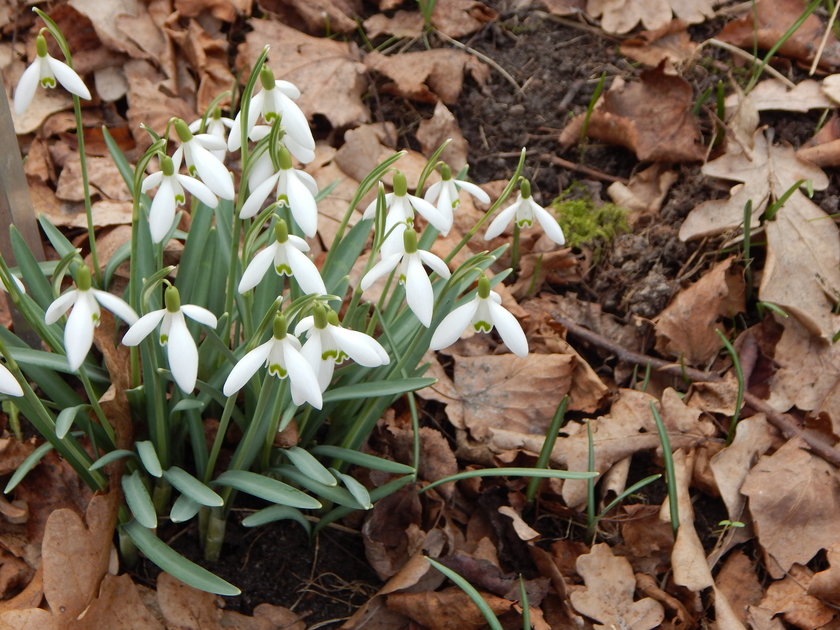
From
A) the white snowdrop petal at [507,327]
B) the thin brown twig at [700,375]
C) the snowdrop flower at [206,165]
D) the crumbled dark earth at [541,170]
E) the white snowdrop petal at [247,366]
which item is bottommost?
the thin brown twig at [700,375]

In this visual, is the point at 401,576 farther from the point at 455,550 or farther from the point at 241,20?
the point at 241,20

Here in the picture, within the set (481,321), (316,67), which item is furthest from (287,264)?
(316,67)

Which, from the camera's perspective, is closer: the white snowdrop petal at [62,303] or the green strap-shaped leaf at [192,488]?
the white snowdrop petal at [62,303]

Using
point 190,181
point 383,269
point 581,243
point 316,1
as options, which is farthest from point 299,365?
point 316,1

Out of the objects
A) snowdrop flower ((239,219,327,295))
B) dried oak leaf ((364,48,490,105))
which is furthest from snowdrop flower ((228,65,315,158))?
dried oak leaf ((364,48,490,105))

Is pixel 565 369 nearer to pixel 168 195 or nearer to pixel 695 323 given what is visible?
pixel 695 323

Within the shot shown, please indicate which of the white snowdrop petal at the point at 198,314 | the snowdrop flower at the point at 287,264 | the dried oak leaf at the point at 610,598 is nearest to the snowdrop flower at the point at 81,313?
the white snowdrop petal at the point at 198,314

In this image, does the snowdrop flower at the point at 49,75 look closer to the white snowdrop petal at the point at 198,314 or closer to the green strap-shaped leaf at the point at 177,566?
the white snowdrop petal at the point at 198,314
